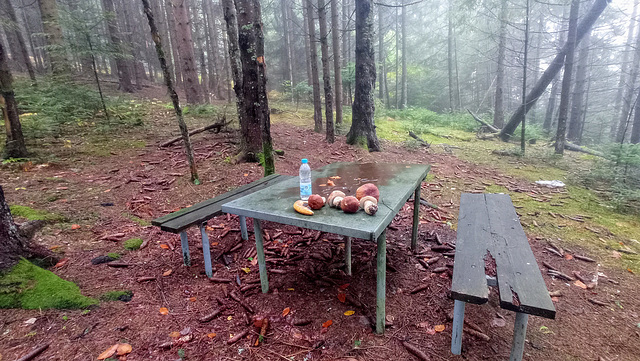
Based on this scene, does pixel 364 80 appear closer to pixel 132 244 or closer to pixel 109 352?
pixel 132 244

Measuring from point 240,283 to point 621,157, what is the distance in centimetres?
866

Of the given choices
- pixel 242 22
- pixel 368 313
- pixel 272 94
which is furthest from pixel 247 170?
pixel 272 94

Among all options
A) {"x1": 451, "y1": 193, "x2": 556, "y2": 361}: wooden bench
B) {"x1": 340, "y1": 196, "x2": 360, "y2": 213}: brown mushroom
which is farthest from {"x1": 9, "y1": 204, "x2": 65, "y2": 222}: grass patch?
{"x1": 451, "y1": 193, "x2": 556, "y2": 361}: wooden bench

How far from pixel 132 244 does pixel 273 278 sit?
184 centimetres

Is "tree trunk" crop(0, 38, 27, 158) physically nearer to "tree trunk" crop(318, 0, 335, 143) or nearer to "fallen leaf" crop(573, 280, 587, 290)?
"tree trunk" crop(318, 0, 335, 143)

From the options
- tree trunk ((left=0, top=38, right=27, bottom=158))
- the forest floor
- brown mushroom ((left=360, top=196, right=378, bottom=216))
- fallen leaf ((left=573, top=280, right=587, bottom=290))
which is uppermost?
tree trunk ((left=0, top=38, right=27, bottom=158))

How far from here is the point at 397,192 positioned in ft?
9.18

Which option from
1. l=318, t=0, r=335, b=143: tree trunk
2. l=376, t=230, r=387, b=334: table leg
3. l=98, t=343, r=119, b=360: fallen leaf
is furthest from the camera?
l=318, t=0, r=335, b=143: tree trunk

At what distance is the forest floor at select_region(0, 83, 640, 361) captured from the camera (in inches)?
88.0

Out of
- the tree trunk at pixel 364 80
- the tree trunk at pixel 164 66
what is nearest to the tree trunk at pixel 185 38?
the tree trunk at pixel 364 80

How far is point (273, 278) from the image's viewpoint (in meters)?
3.22

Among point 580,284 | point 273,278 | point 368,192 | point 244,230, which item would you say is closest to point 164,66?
point 244,230

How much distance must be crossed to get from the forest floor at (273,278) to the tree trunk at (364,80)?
2.66 meters

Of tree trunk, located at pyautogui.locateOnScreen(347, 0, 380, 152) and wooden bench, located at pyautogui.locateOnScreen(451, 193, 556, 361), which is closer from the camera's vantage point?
wooden bench, located at pyautogui.locateOnScreen(451, 193, 556, 361)
